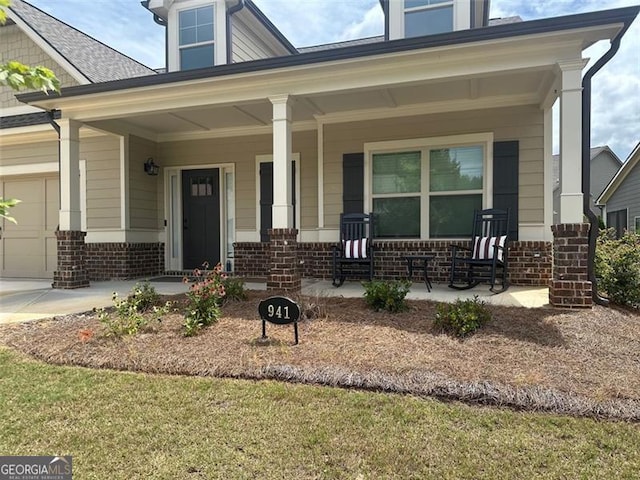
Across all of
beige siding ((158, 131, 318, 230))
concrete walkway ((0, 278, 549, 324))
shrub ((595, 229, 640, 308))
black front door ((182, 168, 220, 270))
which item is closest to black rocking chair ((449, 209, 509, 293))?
concrete walkway ((0, 278, 549, 324))

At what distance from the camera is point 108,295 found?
5977 mm

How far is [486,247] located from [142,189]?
6.20m

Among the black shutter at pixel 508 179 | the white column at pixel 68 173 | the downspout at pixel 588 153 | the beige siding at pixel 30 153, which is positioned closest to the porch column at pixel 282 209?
the black shutter at pixel 508 179

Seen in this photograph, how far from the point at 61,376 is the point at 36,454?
1.10 m

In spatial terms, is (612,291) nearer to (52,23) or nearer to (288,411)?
(288,411)

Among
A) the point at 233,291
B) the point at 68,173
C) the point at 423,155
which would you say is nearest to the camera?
the point at 233,291

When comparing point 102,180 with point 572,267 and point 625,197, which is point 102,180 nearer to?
point 572,267

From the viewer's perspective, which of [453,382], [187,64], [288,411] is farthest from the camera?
[187,64]

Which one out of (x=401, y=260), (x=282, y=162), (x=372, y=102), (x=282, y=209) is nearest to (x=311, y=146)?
(x=372, y=102)

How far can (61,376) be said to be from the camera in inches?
119

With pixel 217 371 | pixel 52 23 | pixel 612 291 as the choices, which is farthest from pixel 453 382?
pixel 52 23

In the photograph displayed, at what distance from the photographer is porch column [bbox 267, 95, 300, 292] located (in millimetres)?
A: 5406

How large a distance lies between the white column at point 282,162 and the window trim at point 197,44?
2703mm

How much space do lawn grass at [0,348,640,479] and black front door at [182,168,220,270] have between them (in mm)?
5413
